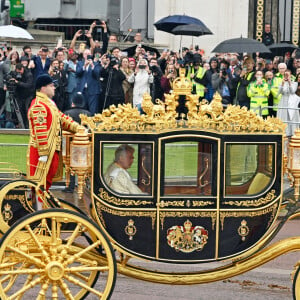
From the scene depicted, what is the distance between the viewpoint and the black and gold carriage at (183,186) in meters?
8.71

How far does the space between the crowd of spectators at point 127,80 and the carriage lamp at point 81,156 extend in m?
10.6

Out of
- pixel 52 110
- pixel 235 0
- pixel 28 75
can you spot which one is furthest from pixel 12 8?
pixel 52 110

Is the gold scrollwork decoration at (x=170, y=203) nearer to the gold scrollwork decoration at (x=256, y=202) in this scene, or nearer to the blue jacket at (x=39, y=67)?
the gold scrollwork decoration at (x=256, y=202)

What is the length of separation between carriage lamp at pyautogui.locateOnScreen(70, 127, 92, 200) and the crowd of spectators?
10.6 meters

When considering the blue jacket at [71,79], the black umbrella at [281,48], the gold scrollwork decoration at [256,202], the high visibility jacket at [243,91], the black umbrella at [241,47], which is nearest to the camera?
the gold scrollwork decoration at [256,202]

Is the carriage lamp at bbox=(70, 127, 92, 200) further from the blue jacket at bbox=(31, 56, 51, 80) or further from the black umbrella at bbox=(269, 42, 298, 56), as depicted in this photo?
the black umbrella at bbox=(269, 42, 298, 56)

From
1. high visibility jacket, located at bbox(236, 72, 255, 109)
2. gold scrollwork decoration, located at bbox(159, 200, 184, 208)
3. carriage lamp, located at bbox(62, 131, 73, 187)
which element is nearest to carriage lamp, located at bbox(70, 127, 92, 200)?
carriage lamp, located at bbox(62, 131, 73, 187)

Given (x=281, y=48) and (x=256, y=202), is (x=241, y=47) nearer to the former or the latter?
(x=281, y=48)

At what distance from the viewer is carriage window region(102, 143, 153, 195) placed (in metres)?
8.80

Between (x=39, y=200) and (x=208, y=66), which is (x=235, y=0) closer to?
(x=208, y=66)

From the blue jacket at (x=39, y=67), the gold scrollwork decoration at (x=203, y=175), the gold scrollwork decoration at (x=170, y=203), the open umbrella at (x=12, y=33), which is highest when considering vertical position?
the open umbrella at (x=12, y=33)

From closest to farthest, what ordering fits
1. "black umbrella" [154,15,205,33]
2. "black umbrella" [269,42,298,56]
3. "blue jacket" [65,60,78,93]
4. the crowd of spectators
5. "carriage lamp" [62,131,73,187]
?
"carriage lamp" [62,131,73,187] → the crowd of spectators → "blue jacket" [65,60,78,93] → "black umbrella" [154,15,205,33] → "black umbrella" [269,42,298,56]

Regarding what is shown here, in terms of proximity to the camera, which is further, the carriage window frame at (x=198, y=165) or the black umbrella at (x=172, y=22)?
the black umbrella at (x=172, y=22)

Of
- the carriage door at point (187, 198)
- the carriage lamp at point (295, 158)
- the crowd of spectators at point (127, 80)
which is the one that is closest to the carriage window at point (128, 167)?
the carriage door at point (187, 198)
